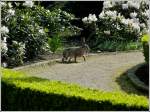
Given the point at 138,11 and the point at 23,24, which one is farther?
the point at 138,11

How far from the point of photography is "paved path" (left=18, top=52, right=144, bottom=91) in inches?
479

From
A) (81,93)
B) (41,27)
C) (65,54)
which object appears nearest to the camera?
(81,93)

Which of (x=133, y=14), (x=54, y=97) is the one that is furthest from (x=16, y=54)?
(x=54, y=97)

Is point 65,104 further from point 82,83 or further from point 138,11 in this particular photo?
point 138,11

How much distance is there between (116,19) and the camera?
18.4 meters

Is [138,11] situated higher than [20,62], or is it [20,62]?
[138,11]

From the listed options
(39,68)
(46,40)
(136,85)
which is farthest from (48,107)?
(46,40)

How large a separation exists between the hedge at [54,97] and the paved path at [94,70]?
2.56m

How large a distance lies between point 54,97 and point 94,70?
17.7 ft

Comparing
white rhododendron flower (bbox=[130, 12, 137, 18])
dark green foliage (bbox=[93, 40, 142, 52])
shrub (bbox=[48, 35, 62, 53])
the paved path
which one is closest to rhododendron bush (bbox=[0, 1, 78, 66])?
shrub (bbox=[48, 35, 62, 53])

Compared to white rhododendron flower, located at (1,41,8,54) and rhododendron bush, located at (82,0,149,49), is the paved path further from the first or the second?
rhododendron bush, located at (82,0,149,49)

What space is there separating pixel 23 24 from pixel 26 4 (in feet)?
3.00

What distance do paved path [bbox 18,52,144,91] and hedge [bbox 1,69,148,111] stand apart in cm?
256

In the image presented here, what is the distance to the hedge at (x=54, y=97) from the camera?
307 inches
